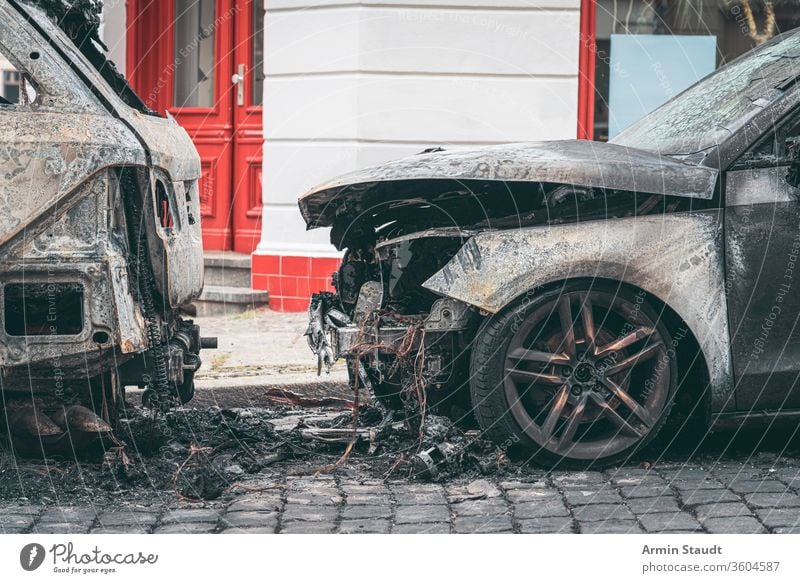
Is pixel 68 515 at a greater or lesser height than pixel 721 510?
lesser

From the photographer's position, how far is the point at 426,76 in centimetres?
936

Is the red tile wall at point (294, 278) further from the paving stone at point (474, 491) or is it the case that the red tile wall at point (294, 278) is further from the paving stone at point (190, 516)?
the paving stone at point (190, 516)

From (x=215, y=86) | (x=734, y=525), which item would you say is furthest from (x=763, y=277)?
(x=215, y=86)

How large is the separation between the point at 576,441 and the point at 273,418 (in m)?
1.81

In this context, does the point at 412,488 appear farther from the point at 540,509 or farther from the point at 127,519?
the point at 127,519

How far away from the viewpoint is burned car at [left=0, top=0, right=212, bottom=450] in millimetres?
4426

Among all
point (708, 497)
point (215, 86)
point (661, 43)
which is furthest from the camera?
point (215, 86)

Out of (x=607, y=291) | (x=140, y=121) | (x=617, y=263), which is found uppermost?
(x=140, y=121)

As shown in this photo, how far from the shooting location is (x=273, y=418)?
19.5ft

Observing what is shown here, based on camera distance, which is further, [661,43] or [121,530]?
[661,43]

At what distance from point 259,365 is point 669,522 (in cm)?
357

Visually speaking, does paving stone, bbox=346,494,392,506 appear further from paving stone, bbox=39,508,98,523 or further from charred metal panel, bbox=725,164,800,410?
charred metal panel, bbox=725,164,800,410

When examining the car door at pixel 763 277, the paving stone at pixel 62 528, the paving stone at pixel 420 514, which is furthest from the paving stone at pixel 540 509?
the paving stone at pixel 62 528

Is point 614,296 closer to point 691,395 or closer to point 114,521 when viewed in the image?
point 691,395
